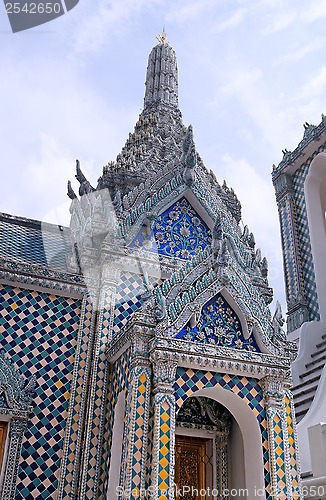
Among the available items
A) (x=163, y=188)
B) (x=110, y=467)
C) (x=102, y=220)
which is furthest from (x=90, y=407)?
(x=163, y=188)

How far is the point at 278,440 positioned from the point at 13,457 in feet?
12.2

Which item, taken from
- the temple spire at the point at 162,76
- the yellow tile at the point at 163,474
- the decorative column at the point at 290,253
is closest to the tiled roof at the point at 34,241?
the yellow tile at the point at 163,474

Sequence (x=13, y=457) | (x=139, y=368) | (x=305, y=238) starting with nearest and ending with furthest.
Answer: (x=139, y=368) < (x=13, y=457) < (x=305, y=238)

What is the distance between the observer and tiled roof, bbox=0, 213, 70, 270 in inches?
380

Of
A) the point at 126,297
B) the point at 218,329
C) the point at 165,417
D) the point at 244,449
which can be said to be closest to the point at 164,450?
the point at 165,417

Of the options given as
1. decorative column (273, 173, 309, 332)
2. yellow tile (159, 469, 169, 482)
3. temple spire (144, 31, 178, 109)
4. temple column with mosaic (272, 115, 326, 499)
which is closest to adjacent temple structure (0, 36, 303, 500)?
yellow tile (159, 469, 169, 482)

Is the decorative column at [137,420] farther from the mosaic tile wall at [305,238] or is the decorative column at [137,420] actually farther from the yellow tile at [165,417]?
the mosaic tile wall at [305,238]

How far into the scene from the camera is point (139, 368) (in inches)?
287

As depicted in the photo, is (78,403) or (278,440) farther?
(78,403)

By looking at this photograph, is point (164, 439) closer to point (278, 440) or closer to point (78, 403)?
point (278, 440)

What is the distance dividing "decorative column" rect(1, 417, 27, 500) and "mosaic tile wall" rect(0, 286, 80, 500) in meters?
0.10

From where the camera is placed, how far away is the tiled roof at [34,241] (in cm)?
964

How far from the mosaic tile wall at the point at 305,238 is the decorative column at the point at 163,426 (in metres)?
9.12

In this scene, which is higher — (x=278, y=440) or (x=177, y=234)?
(x=177, y=234)
